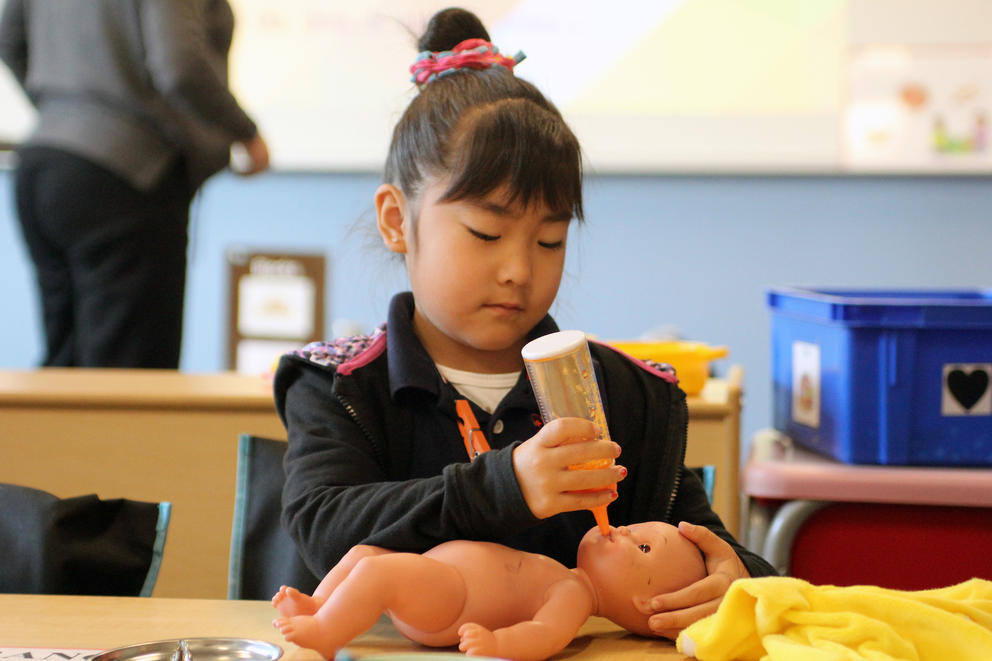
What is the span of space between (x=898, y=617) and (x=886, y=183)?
2.72 meters

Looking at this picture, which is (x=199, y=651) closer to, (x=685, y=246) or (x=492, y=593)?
(x=492, y=593)

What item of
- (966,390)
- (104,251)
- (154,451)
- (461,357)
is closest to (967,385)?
(966,390)

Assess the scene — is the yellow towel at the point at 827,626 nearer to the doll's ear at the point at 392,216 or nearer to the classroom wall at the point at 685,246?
the doll's ear at the point at 392,216

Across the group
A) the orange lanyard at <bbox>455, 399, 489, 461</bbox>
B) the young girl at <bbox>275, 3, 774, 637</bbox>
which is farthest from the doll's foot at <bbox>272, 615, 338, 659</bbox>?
the orange lanyard at <bbox>455, 399, 489, 461</bbox>

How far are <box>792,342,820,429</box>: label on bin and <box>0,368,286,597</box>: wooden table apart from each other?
71 cm

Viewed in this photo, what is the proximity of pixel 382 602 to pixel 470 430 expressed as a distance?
11.2 inches

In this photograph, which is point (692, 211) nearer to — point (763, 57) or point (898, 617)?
point (763, 57)

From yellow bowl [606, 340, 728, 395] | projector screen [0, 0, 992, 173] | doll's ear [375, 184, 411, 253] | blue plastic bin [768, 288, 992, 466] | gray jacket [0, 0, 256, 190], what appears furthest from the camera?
projector screen [0, 0, 992, 173]

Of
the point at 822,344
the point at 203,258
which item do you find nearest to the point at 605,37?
the point at 203,258

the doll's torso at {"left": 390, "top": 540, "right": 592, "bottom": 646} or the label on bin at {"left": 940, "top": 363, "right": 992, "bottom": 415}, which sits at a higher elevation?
the label on bin at {"left": 940, "top": 363, "right": 992, "bottom": 415}

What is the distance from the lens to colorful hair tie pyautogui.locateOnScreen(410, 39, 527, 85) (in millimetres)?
1020

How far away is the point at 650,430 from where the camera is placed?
0.97m

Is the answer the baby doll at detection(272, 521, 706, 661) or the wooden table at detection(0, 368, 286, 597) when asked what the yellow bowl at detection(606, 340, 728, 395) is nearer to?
the wooden table at detection(0, 368, 286, 597)

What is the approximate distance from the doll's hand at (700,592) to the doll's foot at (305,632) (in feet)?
0.73
